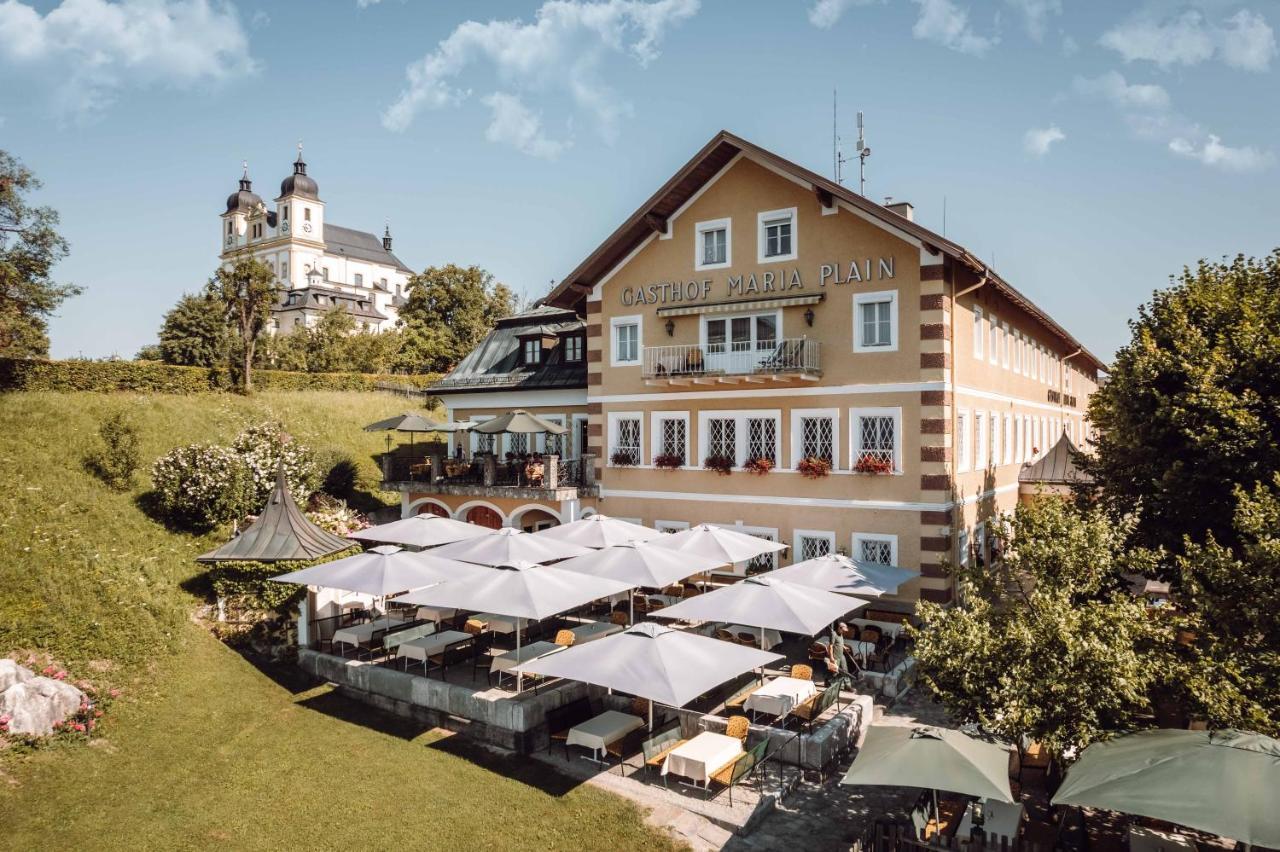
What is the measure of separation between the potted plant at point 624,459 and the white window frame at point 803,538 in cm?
549

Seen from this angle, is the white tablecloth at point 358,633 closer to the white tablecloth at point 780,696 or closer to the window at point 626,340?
the white tablecloth at point 780,696

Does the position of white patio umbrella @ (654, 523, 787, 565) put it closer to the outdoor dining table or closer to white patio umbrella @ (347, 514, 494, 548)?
white patio umbrella @ (347, 514, 494, 548)

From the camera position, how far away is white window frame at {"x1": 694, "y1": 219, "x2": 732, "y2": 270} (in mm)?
22109

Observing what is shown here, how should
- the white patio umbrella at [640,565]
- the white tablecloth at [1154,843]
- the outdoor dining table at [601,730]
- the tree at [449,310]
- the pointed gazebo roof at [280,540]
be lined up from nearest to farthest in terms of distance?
the white tablecloth at [1154,843] → the outdoor dining table at [601,730] → the white patio umbrella at [640,565] → the pointed gazebo roof at [280,540] → the tree at [449,310]

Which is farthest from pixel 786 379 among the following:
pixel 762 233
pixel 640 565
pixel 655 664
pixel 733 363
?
pixel 655 664

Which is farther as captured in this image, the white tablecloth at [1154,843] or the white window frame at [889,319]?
the white window frame at [889,319]

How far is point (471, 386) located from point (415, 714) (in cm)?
1644

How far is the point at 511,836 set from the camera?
35.3 feet

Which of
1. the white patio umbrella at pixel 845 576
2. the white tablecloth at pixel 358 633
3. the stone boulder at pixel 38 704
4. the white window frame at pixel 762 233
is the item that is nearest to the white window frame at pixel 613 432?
the white window frame at pixel 762 233

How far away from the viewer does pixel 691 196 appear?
22.6 m

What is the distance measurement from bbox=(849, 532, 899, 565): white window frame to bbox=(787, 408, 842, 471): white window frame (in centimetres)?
183

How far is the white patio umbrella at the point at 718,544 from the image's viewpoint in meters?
18.7

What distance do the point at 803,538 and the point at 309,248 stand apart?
10682 centimetres

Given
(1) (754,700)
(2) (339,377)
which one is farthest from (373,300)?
(1) (754,700)
